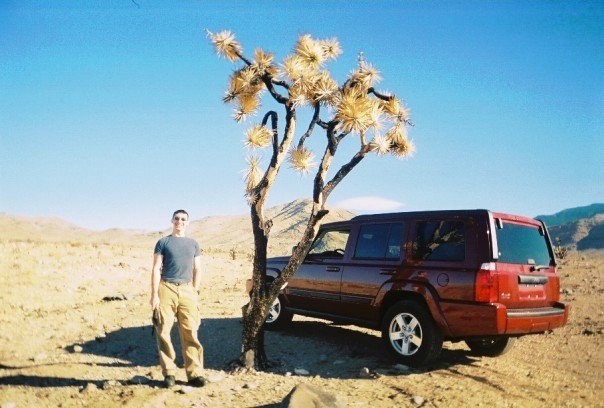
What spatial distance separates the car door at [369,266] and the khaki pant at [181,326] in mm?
2403

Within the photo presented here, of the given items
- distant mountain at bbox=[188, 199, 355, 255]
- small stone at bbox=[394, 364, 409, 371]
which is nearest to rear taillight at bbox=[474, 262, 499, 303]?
small stone at bbox=[394, 364, 409, 371]

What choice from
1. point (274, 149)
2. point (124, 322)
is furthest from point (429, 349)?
point (124, 322)

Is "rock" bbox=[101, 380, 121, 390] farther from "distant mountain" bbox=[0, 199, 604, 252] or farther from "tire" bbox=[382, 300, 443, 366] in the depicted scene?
"distant mountain" bbox=[0, 199, 604, 252]

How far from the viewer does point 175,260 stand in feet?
16.7

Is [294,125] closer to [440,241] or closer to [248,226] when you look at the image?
[440,241]

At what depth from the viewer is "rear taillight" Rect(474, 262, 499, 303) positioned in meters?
5.05

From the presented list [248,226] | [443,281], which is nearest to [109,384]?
[443,281]

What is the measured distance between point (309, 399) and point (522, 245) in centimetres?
336

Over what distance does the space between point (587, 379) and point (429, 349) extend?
6.65 feet

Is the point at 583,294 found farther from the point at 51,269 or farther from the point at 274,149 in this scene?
the point at 51,269

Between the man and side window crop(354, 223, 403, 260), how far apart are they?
258 centimetres

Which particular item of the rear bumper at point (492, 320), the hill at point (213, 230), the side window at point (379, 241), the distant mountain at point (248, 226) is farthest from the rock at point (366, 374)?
the hill at point (213, 230)

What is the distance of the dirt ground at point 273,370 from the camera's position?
4727 mm

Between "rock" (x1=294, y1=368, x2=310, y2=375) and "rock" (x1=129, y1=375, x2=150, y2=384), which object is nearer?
"rock" (x1=129, y1=375, x2=150, y2=384)
